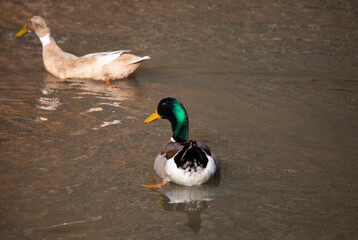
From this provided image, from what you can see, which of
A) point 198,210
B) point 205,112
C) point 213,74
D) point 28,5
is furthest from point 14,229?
point 28,5

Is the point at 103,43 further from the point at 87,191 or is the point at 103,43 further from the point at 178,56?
the point at 87,191

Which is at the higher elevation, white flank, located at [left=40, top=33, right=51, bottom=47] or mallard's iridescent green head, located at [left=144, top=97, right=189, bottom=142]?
white flank, located at [left=40, top=33, right=51, bottom=47]

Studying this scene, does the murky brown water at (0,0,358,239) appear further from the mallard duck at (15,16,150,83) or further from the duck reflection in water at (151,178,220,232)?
the mallard duck at (15,16,150,83)

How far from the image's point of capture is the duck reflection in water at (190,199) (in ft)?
15.7

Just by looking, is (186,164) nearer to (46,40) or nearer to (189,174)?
(189,174)

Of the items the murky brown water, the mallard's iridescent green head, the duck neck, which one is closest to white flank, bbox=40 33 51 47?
the murky brown water

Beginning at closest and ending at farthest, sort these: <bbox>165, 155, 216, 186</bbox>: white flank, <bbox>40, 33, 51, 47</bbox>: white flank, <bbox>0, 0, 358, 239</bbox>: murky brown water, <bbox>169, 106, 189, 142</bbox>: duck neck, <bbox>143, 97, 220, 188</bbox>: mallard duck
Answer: <bbox>0, 0, 358, 239</bbox>: murky brown water → <bbox>143, 97, 220, 188</bbox>: mallard duck → <bbox>165, 155, 216, 186</bbox>: white flank → <bbox>169, 106, 189, 142</bbox>: duck neck → <bbox>40, 33, 51, 47</bbox>: white flank

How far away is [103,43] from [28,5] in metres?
3.22

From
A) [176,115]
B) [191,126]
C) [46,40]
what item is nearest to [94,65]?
[46,40]

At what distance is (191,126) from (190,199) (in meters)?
2.05

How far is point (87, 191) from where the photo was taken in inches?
204

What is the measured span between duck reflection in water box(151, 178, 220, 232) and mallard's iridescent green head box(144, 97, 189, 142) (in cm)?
67

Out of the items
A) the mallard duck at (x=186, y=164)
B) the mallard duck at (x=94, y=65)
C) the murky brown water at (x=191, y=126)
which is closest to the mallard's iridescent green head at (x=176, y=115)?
the mallard duck at (x=186, y=164)

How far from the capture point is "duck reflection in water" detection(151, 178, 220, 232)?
4777 millimetres
